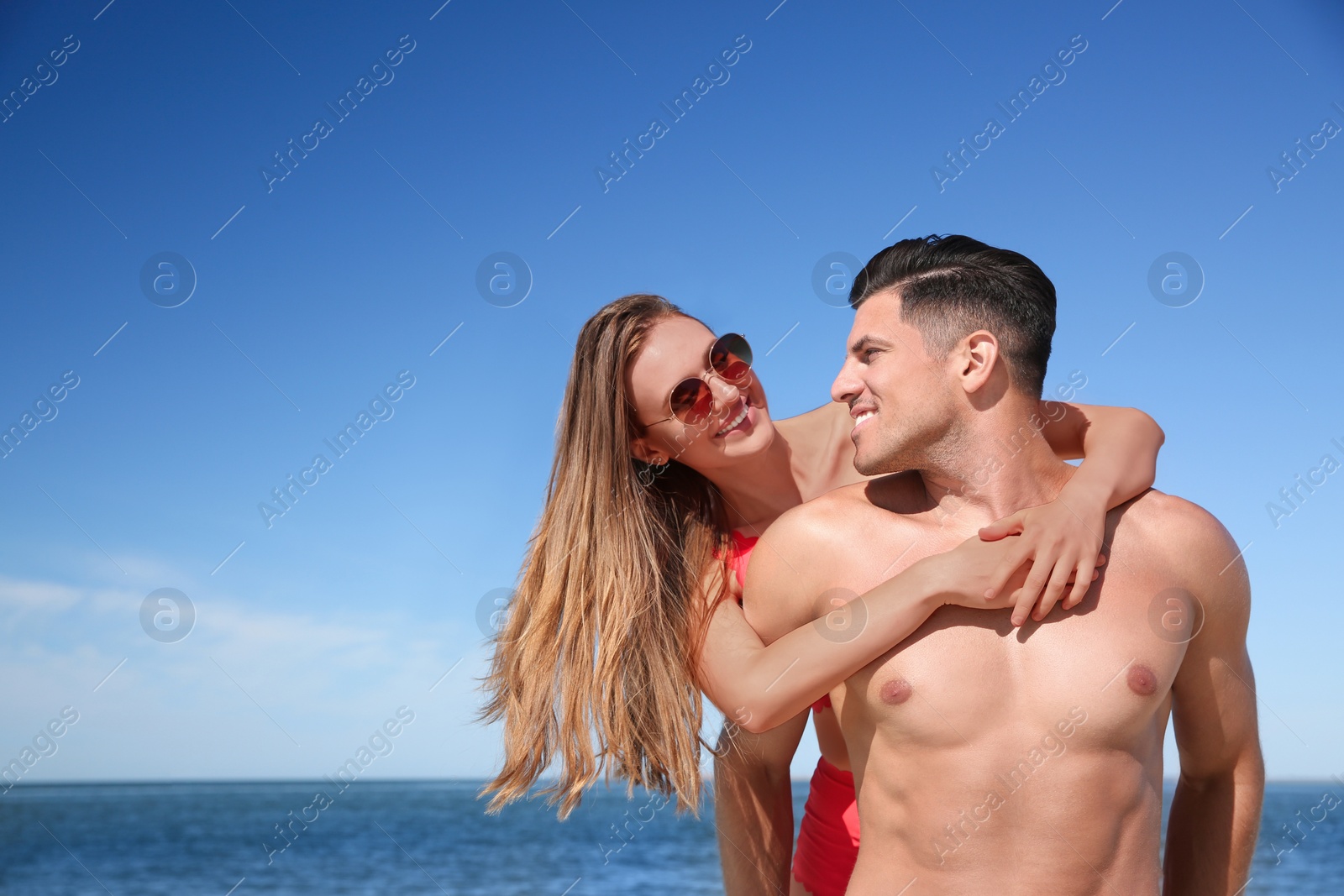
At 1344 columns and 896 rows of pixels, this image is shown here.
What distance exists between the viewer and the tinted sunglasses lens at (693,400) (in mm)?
3955

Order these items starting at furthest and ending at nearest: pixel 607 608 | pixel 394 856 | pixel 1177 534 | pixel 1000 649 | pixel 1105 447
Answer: pixel 394 856 < pixel 607 608 < pixel 1105 447 < pixel 1177 534 < pixel 1000 649

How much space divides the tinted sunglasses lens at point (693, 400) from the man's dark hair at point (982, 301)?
903mm

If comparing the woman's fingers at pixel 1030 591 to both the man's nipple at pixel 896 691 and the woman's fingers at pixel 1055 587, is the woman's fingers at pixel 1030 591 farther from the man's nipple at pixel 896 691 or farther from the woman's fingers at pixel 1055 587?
the man's nipple at pixel 896 691

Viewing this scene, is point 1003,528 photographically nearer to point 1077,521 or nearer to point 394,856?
point 1077,521

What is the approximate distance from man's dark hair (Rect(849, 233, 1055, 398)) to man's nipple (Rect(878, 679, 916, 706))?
98cm

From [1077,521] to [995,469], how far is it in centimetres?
31

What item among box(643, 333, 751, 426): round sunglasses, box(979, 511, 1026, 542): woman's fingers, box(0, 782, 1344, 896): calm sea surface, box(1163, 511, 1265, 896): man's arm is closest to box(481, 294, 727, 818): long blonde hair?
box(643, 333, 751, 426): round sunglasses

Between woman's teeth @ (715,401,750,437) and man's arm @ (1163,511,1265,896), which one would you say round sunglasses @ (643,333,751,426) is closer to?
woman's teeth @ (715,401,750,437)

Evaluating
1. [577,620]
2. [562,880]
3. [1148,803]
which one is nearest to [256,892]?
[562,880]

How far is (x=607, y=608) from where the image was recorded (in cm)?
388

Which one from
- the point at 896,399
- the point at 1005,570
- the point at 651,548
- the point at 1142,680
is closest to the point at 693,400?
the point at 651,548

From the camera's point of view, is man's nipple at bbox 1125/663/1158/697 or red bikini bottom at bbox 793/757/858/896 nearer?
man's nipple at bbox 1125/663/1158/697

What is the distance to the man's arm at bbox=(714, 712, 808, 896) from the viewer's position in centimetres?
404

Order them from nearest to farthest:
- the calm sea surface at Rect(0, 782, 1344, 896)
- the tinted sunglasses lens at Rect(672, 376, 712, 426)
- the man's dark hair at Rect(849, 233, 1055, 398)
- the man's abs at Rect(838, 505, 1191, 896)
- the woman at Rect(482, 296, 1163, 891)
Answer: the man's abs at Rect(838, 505, 1191, 896), the man's dark hair at Rect(849, 233, 1055, 398), the woman at Rect(482, 296, 1163, 891), the tinted sunglasses lens at Rect(672, 376, 712, 426), the calm sea surface at Rect(0, 782, 1344, 896)
